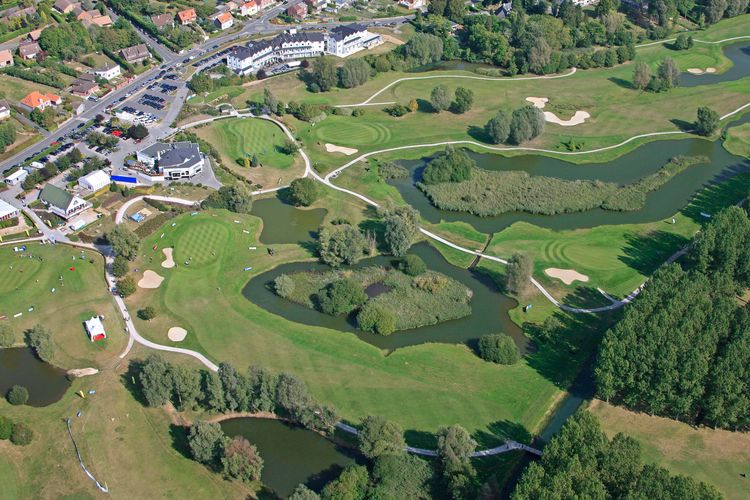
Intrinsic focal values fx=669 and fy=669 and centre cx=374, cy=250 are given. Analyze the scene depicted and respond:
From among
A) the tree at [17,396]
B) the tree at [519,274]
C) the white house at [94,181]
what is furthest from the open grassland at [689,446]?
the white house at [94,181]

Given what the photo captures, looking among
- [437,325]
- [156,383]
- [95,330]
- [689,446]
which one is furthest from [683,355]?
[95,330]

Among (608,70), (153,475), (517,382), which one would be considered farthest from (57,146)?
(608,70)

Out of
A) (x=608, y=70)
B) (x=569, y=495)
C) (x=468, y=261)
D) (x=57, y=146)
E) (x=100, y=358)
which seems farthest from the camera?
(x=608, y=70)

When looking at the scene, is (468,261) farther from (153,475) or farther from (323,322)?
Answer: (153,475)

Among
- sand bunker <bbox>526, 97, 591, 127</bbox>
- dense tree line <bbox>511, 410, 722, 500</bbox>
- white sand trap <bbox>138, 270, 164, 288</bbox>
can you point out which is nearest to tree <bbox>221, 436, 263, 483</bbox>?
dense tree line <bbox>511, 410, 722, 500</bbox>

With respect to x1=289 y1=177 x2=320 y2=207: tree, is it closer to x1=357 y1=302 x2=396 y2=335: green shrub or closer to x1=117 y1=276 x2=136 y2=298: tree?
x1=357 y1=302 x2=396 y2=335: green shrub

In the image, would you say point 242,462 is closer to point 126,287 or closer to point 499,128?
point 126,287

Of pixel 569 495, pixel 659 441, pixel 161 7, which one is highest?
pixel 161 7
